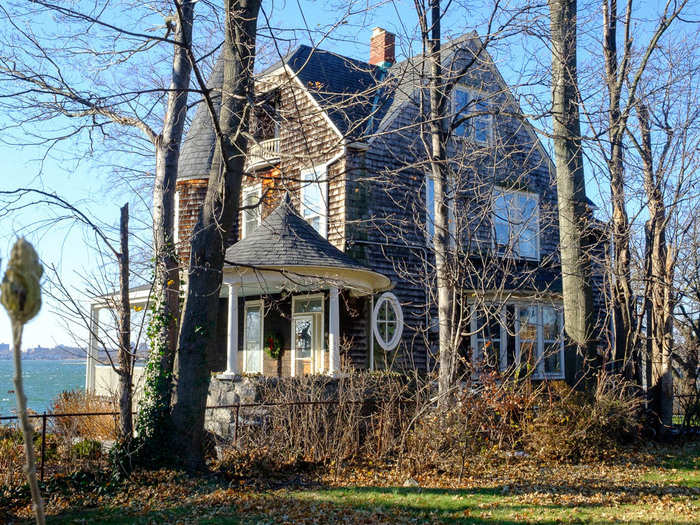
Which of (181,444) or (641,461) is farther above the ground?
(181,444)

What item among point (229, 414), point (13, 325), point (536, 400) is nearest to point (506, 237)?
point (536, 400)

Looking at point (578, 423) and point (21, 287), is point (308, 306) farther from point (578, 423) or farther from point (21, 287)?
point (21, 287)

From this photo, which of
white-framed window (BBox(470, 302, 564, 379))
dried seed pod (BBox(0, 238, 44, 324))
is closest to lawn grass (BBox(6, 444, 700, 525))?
dried seed pod (BBox(0, 238, 44, 324))

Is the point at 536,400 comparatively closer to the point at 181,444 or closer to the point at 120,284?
the point at 181,444

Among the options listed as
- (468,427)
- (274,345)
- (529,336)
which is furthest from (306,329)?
(468,427)

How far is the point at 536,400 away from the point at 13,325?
9741mm

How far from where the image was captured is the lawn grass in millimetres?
6859

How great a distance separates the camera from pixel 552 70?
1287 centimetres

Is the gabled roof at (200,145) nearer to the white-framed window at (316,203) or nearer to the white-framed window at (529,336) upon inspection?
the white-framed window at (316,203)

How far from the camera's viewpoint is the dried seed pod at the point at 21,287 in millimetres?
1650

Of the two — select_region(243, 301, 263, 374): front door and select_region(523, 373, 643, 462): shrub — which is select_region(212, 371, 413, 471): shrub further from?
select_region(243, 301, 263, 374): front door

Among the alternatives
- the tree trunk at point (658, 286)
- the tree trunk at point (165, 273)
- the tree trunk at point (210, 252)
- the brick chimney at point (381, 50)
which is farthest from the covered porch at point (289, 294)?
the brick chimney at point (381, 50)

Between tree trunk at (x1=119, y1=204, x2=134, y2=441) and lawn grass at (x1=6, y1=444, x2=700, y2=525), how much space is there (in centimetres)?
98

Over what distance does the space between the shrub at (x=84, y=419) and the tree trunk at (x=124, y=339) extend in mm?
796
